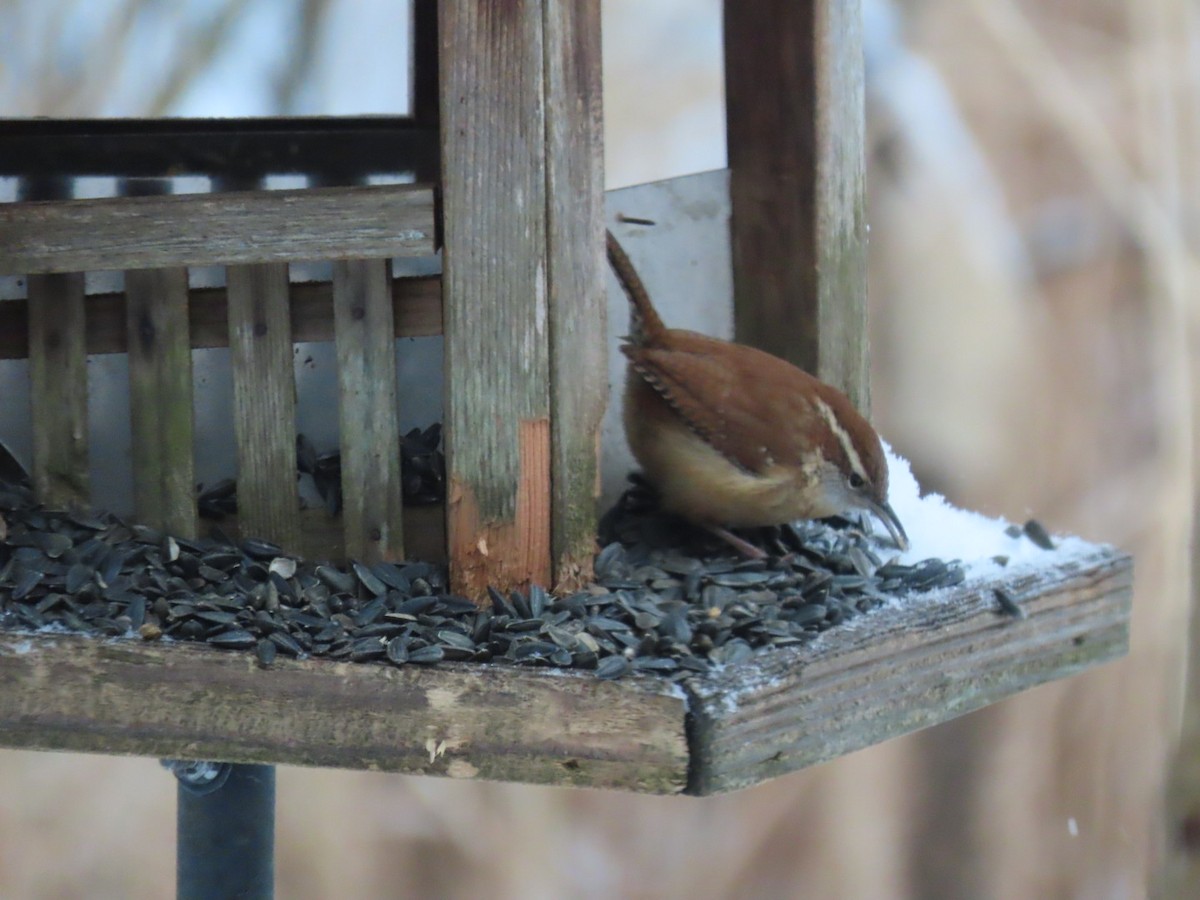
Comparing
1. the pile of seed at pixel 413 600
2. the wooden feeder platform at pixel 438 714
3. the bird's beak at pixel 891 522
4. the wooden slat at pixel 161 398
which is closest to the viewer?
the wooden feeder platform at pixel 438 714

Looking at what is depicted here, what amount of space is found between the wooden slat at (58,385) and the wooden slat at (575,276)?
705 mm

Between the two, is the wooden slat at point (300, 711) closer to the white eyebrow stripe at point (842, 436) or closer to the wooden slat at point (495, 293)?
the wooden slat at point (495, 293)

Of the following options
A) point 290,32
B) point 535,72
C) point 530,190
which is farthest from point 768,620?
point 290,32

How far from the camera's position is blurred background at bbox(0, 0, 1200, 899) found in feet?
12.7

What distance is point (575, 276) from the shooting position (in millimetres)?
1885

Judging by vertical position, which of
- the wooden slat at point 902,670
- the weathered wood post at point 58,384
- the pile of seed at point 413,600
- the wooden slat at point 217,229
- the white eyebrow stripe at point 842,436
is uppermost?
the wooden slat at point 217,229

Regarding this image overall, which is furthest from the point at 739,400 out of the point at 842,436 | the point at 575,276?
the point at 575,276

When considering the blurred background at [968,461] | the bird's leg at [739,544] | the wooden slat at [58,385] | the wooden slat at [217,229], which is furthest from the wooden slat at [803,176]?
the blurred background at [968,461]

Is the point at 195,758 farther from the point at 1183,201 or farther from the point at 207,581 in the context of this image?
the point at 1183,201

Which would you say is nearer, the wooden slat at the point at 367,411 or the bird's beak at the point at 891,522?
the wooden slat at the point at 367,411

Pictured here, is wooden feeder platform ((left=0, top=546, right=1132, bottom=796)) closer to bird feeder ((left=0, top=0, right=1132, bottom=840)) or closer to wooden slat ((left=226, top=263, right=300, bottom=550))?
bird feeder ((left=0, top=0, right=1132, bottom=840))

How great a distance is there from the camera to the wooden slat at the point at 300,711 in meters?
1.55

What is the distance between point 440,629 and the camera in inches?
67.3

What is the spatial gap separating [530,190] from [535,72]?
149mm
